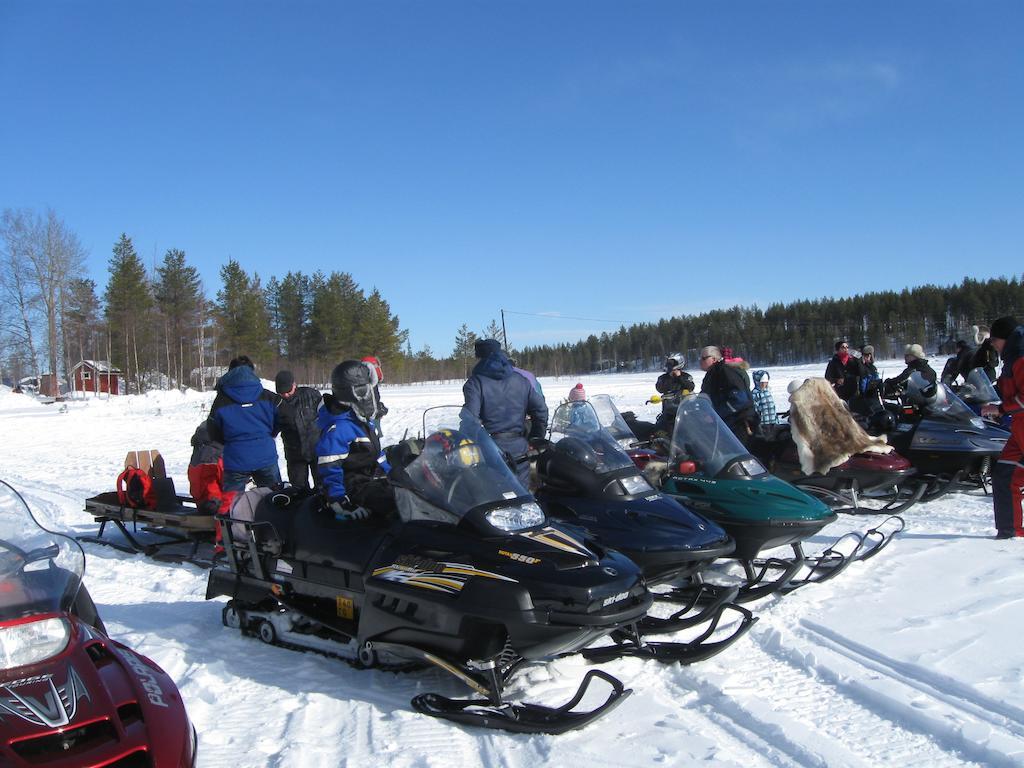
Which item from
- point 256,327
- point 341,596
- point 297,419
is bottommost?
point 341,596

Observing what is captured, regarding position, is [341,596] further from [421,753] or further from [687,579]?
[687,579]

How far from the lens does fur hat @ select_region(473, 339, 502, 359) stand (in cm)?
613

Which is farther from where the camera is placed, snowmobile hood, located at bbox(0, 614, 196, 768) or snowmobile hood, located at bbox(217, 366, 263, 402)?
snowmobile hood, located at bbox(217, 366, 263, 402)

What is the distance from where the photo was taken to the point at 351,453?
455cm

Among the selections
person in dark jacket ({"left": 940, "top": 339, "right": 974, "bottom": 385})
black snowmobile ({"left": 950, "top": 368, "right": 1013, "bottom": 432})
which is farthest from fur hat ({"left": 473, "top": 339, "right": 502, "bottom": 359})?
person in dark jacket ({"left": 940, "top": 339, "right": 974, "bottom": 385})

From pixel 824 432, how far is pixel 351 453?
490cm

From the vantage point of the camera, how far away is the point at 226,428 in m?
6.53

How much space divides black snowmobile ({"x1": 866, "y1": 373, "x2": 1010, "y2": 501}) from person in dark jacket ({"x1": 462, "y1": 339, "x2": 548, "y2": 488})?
425 centimetres

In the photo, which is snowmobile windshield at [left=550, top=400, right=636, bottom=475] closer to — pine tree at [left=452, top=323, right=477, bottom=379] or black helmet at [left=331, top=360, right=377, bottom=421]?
black helmet at [left=331, top=360, right=377, bottom=421]

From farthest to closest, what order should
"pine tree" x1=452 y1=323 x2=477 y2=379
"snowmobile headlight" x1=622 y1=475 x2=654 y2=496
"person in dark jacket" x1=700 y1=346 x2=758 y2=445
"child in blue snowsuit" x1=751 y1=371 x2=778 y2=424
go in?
"pine tree" x1=452 y1=323 x2=477 y2=379, "child in blue snowsuit" x1=751 y1=371 x2=778 y2=424, "person in dark jacket" x1=700 y1=346 x2=758 y2=445, "snowmobile headlight" x1=622 y1=475 x2=654 y2=496

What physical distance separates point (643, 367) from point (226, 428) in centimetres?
7850

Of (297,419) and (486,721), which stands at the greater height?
(297,419)

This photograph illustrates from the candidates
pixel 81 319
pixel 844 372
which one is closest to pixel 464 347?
pixel 81 319

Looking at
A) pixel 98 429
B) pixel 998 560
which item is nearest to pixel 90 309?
pixel 98 429
